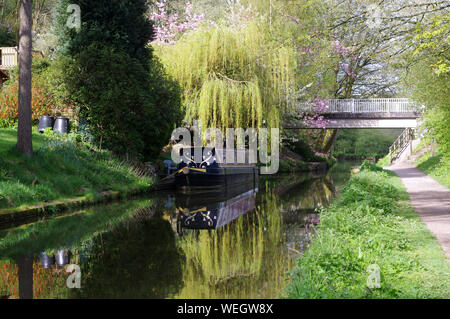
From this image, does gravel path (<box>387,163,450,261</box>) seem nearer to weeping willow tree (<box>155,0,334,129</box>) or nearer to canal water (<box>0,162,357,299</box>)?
canal water (<box>0,162,357,299</box>)

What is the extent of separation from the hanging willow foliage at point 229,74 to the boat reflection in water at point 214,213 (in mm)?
5748

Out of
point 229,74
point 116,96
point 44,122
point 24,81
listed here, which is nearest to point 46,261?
point 24,81

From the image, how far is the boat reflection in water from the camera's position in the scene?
36.2 feet

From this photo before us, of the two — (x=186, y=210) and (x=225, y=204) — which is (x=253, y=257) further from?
(x=225, y=204)

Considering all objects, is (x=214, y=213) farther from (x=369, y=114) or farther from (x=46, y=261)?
(x=369, y=114)

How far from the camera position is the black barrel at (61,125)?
58.4ft

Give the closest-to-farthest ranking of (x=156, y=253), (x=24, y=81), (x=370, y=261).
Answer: (x=370, y=261)
(x=156, y=253)
(x=24, y=81)

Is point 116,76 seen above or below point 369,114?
below

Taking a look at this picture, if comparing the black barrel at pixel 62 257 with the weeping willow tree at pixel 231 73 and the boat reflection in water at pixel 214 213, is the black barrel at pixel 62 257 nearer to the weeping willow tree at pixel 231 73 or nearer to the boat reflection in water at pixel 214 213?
the boat reflection in water at pixel 214 213

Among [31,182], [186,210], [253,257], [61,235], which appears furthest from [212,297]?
[31,182]

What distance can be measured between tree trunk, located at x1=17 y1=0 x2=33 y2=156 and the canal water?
278cm

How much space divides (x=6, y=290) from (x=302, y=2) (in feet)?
30.7

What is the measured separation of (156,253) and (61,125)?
11.5m

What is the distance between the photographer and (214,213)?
1302 centimetres
